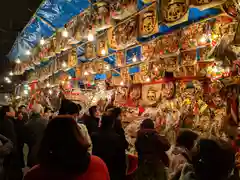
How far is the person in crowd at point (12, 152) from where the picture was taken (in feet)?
15.5

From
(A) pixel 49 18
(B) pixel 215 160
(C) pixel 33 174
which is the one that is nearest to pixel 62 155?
(C) pixel 33 174

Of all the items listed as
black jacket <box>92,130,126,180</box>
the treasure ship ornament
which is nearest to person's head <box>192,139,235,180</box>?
black jacket <box>92,130,126,180</box>

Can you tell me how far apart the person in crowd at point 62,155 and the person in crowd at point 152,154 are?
1.85m

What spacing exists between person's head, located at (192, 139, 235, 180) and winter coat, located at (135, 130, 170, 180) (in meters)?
1.55

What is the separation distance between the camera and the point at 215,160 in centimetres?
201

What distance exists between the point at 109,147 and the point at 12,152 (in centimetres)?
222

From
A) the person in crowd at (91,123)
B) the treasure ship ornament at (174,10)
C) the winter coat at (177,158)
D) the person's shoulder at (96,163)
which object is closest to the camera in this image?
the person's shoulder at (96,163)

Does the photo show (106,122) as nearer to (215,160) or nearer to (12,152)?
(215,160)

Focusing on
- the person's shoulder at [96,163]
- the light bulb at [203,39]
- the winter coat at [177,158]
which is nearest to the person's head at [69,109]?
the winter coat at [177,158]

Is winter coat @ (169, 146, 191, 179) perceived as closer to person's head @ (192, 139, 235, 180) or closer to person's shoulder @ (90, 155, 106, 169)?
person's head @ (192, 139, 235, 180)

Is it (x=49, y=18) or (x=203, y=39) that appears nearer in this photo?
(x=203, y=39)

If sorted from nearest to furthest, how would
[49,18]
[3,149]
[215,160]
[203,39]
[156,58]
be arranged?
1. [215,160]
2. [3,149]
3. [203,39]
4. [156,58]
5. [49,18]

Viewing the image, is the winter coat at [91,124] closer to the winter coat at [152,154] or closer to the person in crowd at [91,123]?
the person in crowd at [91,123]

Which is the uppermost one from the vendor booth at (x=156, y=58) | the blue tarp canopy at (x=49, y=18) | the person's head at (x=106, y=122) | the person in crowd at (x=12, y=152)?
the blue tarp canopy at (x=49, y=18)
